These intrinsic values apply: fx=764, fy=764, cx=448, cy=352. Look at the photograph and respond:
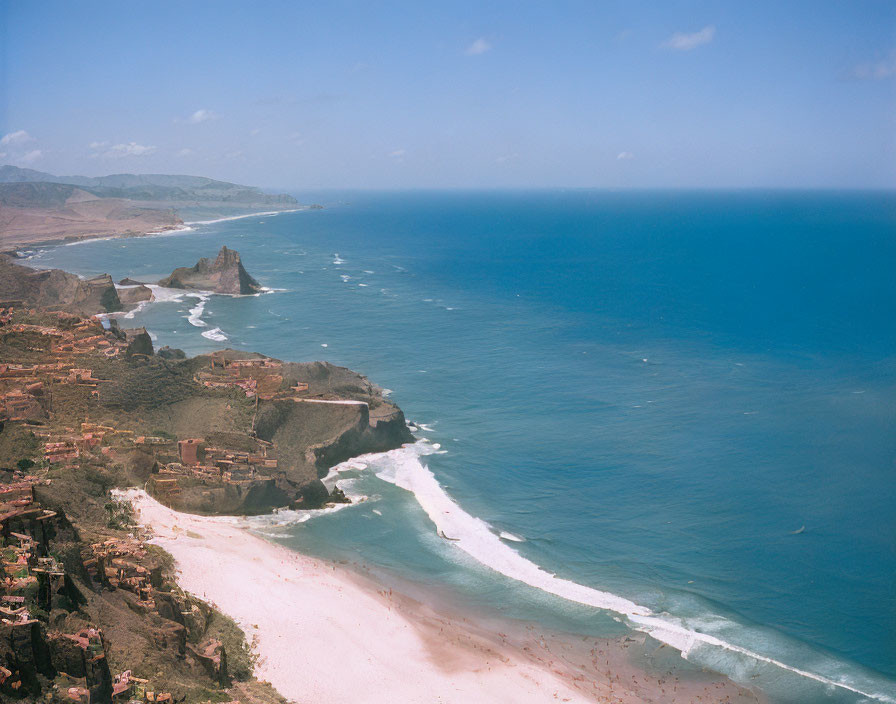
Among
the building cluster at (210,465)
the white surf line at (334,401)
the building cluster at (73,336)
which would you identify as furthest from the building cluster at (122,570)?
the building cluster at (73,336)

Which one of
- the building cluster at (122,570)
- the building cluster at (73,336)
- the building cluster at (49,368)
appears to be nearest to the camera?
the building cluster at (122,570)

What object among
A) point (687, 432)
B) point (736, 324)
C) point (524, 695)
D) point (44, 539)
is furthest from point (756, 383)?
point (44, 539)

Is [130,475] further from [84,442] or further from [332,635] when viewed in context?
[332,635]

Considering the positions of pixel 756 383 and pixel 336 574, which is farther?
pixel 756 383

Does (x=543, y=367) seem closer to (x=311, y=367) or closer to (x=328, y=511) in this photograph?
(x=311, y=367)

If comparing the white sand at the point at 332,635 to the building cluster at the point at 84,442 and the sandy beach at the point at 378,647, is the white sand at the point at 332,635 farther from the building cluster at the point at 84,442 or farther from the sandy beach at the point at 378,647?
the building cluster at the point at 84,442

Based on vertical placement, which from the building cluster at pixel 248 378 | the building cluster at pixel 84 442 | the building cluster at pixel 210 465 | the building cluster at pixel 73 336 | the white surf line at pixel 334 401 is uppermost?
the building cluster at pixel 73 336

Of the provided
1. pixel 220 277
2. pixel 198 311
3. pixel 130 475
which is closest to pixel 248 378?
pixel 130 475
